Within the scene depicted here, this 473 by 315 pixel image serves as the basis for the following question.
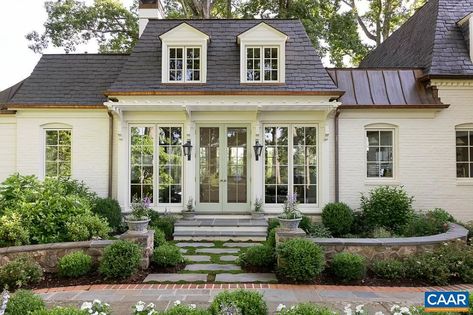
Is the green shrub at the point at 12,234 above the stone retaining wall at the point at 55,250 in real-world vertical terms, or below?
above

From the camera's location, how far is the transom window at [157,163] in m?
9.51

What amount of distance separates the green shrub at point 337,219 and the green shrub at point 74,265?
5507 millimetres

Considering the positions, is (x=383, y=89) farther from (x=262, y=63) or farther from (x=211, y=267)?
(x=211, y=267)

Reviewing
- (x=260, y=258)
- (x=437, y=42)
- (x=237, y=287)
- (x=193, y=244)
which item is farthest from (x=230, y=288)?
(x=437, y=42)

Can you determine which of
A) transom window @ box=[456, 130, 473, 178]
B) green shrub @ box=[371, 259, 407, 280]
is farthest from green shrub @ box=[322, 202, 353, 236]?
transom window @ box=[456, 130, 473, 178]

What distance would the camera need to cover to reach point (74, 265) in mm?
5324

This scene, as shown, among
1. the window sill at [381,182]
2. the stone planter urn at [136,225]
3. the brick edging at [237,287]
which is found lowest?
the brick edging at [237,287]

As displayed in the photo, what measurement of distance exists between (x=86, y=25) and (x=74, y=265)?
16.8m

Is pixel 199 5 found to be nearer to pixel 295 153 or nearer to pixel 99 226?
pixel 295 153

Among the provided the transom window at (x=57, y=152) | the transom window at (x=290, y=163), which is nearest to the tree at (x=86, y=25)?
the transom window at (x=57, y=152)

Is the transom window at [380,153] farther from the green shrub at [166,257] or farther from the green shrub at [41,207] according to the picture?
the green shrub at [41,207]

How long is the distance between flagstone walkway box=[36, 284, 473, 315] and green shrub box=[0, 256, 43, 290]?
30cm

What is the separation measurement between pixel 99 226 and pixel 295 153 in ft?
17.4

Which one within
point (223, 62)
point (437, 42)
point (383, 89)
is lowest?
point (383, 89)
